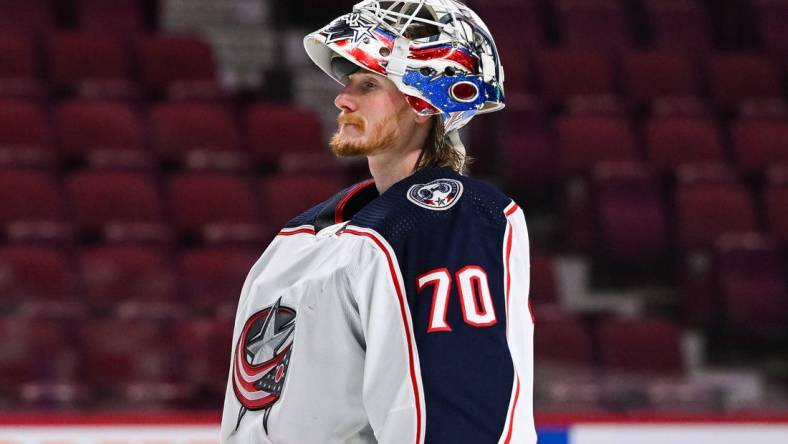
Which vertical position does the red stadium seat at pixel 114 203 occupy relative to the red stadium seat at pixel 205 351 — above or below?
above

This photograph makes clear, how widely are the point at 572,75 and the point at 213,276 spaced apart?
10.3ft

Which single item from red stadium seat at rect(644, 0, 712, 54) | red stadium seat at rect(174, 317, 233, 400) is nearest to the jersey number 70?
red stadium seat at rect(174, 317, 233, 400)

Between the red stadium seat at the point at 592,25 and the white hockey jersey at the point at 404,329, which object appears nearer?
the white hockey jersey at the point at 404,329

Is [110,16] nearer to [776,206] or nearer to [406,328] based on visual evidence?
[776,206]

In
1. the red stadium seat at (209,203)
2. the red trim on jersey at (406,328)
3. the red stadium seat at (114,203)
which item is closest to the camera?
the red trim on jersey at (406,328)

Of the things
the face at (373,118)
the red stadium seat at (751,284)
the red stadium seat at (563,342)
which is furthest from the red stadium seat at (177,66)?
the face at (373,118)

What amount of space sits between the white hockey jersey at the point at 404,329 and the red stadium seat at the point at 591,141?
4.80 meters

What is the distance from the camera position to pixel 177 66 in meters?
6.52

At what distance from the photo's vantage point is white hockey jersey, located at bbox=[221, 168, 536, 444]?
4.42 ft

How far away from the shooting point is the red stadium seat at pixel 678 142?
6.45m

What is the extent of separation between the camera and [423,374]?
1.35 meters

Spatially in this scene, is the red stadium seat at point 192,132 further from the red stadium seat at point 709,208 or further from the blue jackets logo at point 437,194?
the blue jackets logo at point 437,194

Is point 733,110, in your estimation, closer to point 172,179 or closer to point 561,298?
point 561,298

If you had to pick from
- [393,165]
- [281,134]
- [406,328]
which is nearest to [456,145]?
[393,165]
